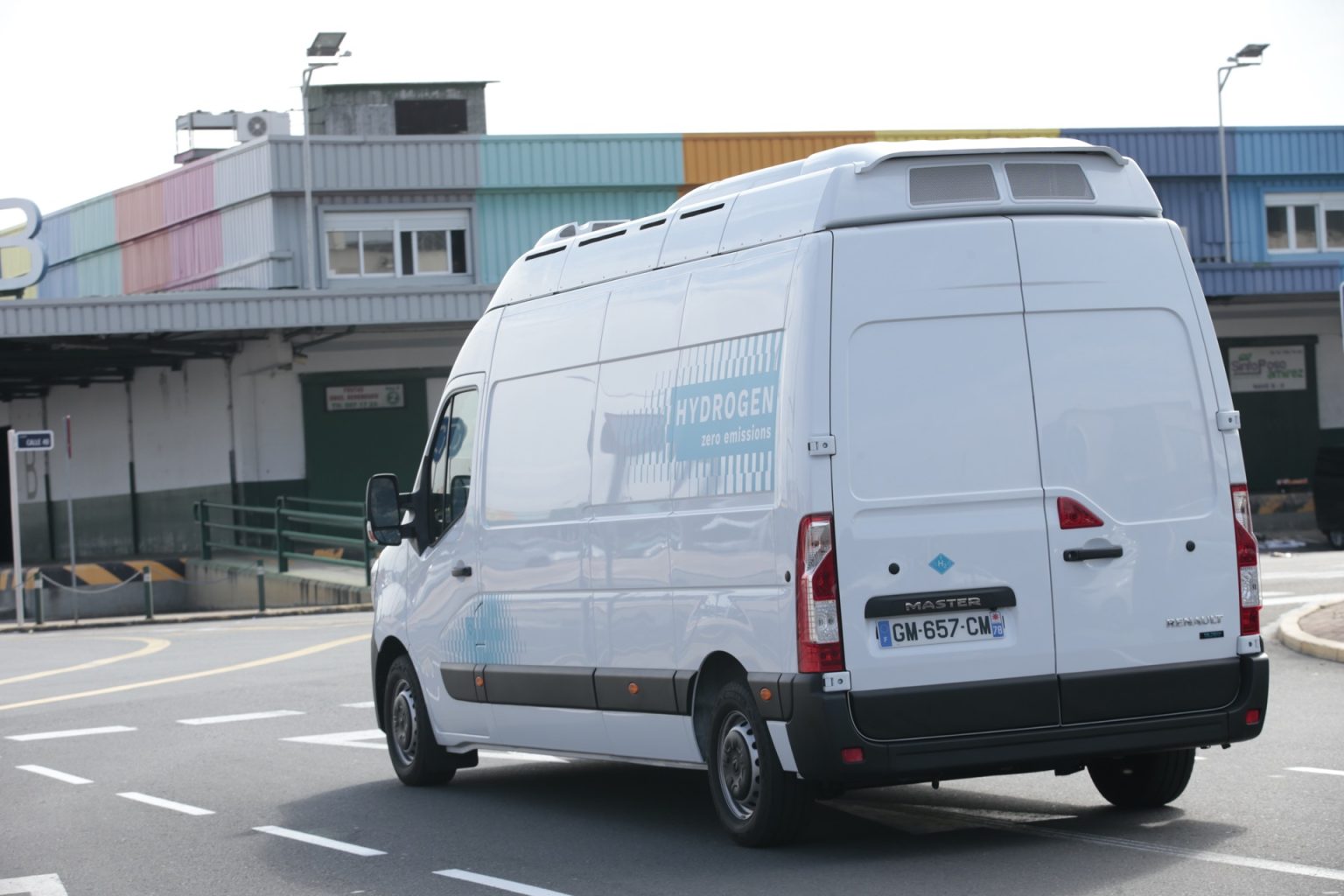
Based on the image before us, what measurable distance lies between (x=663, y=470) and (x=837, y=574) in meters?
1.34

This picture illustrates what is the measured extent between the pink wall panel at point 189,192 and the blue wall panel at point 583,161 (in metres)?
5.34

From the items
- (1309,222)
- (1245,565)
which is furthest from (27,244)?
(1245,565)

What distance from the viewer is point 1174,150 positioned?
1566 inches

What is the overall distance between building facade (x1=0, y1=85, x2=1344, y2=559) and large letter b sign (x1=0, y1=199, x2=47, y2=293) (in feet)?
4.93

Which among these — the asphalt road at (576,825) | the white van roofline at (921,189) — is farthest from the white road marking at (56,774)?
the white van roofline at (921,189)

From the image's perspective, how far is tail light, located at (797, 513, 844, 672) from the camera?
7445 millimetres

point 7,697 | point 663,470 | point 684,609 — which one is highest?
point 663,470

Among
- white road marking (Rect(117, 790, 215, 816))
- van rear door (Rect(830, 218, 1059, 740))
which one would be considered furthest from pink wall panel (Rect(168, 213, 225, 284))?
van rear door (Rect(830, 218, 1059, 740))

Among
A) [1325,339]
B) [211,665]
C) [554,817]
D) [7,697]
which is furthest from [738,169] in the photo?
[554,817]

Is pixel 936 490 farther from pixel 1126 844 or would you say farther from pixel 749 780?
pixel 1126 844

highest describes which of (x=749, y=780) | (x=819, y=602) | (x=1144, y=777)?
(x=819, y=602)

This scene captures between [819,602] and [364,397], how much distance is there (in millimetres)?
28329

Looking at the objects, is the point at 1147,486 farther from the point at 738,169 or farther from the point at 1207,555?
the point at 738,169

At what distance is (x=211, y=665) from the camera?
2009 cm
